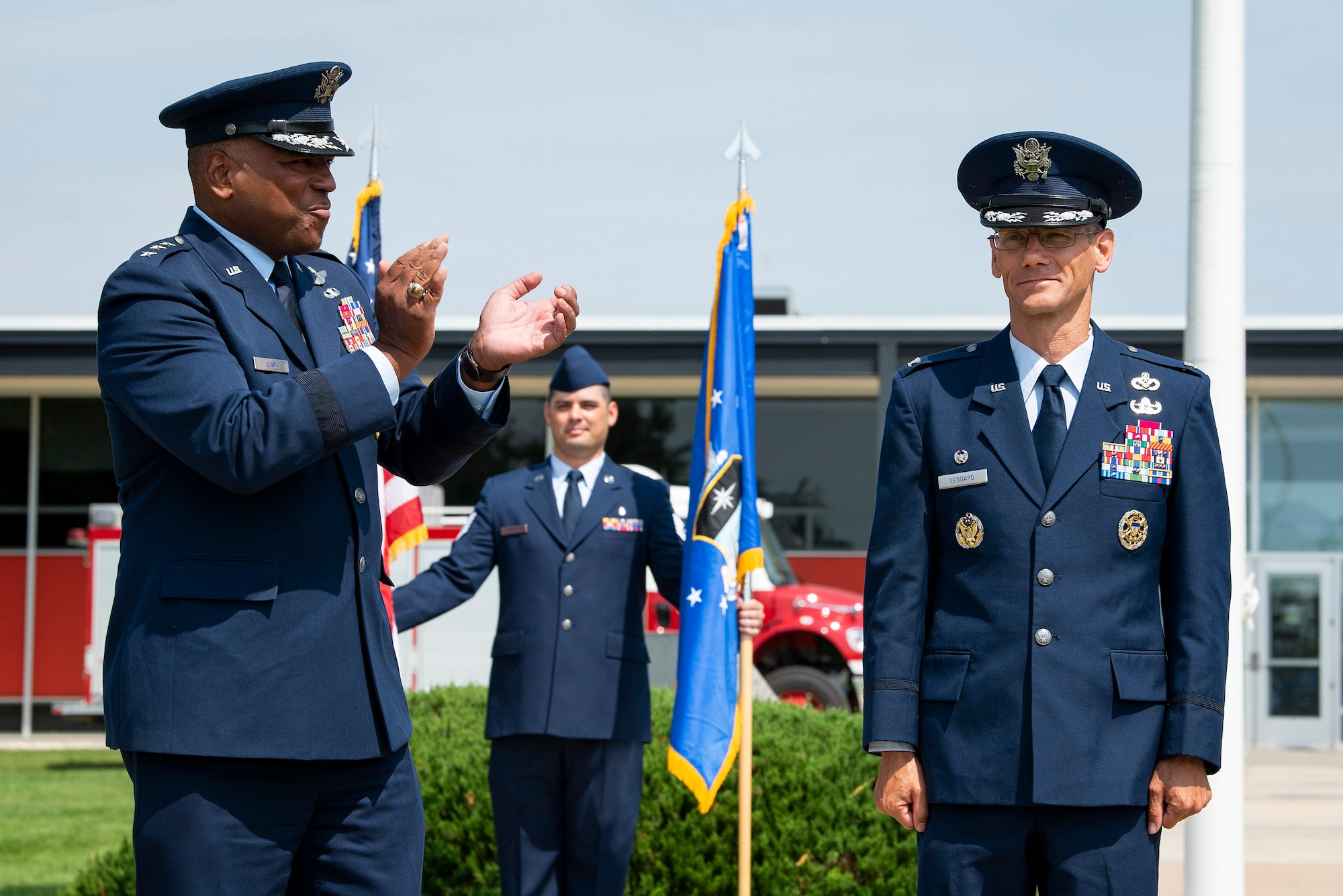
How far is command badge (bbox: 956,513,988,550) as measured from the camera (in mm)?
2891

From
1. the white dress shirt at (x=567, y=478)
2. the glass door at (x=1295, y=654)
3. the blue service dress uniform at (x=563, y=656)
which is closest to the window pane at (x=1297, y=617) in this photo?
the glass door at (x=1295, y=654)

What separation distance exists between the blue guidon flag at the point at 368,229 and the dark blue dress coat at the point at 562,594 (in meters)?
3.09

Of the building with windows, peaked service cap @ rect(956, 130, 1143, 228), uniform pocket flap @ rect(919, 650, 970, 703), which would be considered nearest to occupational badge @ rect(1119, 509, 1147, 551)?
uniform pocket flap @ rect(919, 650, 970, 703)

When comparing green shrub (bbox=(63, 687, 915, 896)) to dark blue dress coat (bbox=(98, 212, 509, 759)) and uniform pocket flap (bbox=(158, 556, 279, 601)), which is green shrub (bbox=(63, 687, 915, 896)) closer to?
dark blue dress coat (bbox=(98, 212, 509, 759))

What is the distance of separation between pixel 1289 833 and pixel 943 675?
8173mm

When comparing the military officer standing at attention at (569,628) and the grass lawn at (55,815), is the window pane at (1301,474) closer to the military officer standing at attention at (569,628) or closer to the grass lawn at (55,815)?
the grass lawn at (55,815)

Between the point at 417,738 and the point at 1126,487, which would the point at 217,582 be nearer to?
the point at 1126,487

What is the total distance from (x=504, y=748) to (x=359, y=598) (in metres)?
2.89

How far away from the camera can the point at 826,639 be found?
13.4m

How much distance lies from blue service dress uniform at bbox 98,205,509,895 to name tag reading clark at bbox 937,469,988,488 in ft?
3.73

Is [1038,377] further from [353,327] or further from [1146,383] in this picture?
[353,327]

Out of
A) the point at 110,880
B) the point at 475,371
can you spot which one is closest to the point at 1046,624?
the point at 475,371

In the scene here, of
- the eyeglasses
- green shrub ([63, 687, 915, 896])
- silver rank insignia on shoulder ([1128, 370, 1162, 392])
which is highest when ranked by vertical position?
the eyeglasses

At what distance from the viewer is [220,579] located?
2.45m
